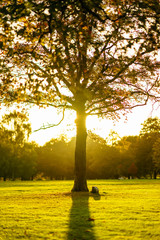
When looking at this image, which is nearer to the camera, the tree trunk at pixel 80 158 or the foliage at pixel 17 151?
the tree trunk at pixel 80 158

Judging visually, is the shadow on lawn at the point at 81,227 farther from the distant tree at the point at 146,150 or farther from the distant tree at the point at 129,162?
the distant tree at the point at 129,162

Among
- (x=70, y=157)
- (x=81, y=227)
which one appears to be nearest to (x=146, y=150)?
(x=70, y=157)

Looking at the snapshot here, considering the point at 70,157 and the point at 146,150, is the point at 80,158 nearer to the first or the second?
the point at 146,150

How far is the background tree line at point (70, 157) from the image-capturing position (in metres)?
72.6

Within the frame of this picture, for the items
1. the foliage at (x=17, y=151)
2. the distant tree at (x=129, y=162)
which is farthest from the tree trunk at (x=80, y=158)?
the distant tree at (x=129, y=162)

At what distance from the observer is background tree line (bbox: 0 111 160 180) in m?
72.6

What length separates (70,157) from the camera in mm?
104625

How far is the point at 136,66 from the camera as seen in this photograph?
2495 cm

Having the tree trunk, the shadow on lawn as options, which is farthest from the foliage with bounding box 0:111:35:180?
the shadow on lawn

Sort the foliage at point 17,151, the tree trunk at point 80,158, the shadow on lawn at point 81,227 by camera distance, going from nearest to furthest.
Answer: the shadow on lawn at point 81,227, the tree trunk at point 80,158, the foliage at point 17,151

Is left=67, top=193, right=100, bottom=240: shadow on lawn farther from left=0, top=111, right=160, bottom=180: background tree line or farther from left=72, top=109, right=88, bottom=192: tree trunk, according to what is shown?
left=0, top=111, right=160, bottom=180: background tree line

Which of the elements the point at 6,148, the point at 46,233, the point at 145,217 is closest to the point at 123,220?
the point at 145,217

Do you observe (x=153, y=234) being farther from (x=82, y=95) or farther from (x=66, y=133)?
(x=66, y=133)

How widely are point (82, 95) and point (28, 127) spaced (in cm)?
4619
